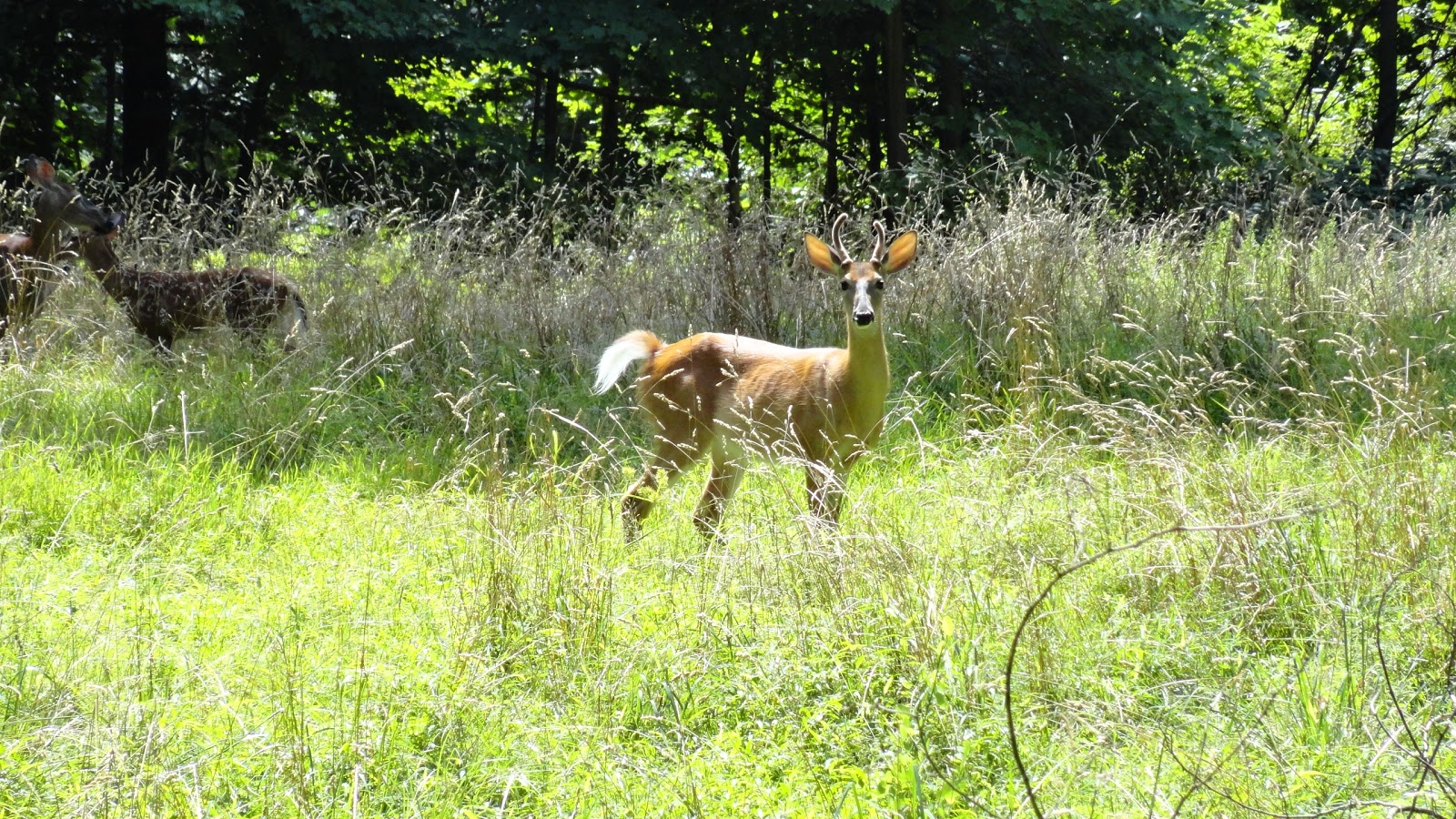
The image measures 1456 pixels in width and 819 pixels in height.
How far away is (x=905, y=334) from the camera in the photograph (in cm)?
678

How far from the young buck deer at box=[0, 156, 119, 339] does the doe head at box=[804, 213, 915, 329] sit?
4448 millimetres

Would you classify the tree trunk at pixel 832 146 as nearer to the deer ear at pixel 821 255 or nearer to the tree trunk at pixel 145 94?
the tree trunk at pixel 145 94

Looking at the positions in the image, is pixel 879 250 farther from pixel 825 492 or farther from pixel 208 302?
pixel 208 302

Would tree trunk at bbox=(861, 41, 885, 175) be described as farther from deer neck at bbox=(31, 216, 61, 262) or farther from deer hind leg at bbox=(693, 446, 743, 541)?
deer hind leg at bbox=(693, 446, 743, 541)

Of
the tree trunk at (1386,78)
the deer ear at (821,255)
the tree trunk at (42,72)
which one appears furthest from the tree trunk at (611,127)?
the deer ear at (821,255)

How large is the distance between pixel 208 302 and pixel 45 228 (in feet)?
4.23

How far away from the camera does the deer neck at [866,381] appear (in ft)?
15.9

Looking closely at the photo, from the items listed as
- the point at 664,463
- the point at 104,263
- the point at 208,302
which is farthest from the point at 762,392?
the point at 104,263

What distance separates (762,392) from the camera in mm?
5152

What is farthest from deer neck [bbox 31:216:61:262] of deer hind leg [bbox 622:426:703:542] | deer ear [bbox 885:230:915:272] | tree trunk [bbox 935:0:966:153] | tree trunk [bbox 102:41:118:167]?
tree trunk [bbox 935:0:966:153]

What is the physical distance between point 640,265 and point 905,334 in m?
1.67

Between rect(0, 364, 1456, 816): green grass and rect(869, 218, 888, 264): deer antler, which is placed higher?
rect(869, 218, 888, 264): deer antler

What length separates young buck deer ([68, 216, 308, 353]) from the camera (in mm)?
7105

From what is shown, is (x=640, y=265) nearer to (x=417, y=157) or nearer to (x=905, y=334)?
(x=905, y=334)
